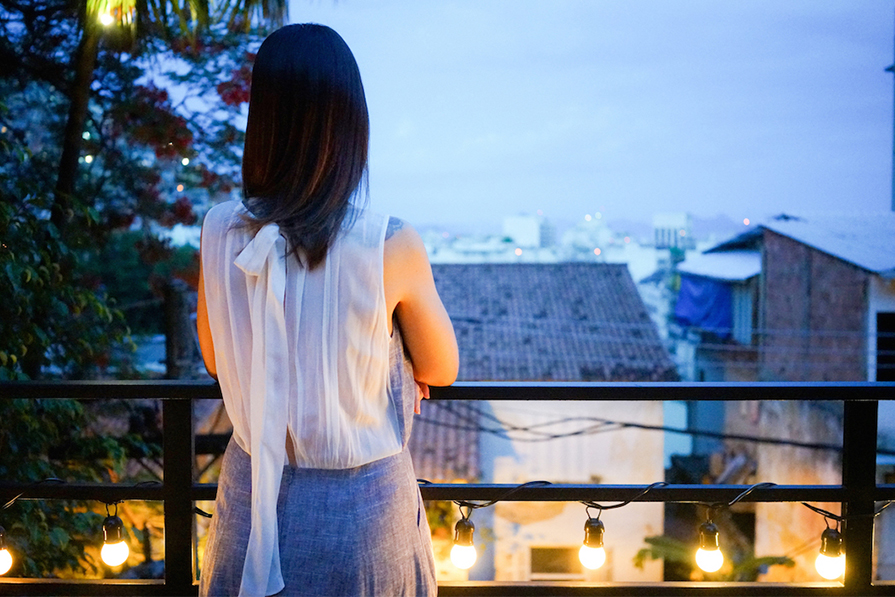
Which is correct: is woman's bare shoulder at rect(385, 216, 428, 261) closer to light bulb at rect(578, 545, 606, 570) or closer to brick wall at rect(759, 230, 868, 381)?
light bulb at rect(578, 545, 606, 570)

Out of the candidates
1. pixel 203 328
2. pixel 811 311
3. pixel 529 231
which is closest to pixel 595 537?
pixel 203 328

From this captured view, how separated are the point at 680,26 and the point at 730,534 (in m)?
8.46

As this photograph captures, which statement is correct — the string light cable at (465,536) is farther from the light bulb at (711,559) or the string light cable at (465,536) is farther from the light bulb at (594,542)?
the light bulb at (711,559)

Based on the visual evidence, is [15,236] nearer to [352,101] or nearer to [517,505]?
[352,101]

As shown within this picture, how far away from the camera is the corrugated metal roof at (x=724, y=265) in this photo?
31.8 feet

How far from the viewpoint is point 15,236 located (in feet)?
6.98

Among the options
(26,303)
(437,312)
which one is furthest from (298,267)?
(26,303)

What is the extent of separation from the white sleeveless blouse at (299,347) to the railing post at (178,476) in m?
0.58

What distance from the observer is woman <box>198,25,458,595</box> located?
2.44 ft

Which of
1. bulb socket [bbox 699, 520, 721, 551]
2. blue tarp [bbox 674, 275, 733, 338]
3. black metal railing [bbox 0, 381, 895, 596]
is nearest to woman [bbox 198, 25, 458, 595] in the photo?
black metal railing [bbox 0, 381, 895, 596]

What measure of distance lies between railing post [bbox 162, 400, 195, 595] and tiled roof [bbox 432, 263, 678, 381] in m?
8.03

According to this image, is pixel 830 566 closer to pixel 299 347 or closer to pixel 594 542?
pixel 594 542

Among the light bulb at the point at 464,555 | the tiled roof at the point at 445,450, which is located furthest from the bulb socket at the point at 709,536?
the tiled roof at the point at 445,450

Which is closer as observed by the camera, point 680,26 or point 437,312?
point 437,312
